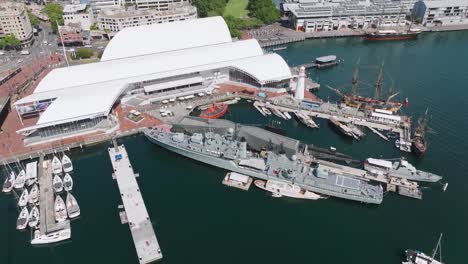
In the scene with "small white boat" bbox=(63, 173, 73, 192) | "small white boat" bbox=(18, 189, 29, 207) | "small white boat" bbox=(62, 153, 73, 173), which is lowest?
"small white boat" bbox=(18, 189, 29, 207)

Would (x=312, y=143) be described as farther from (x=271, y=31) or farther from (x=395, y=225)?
(x=271, y=31)

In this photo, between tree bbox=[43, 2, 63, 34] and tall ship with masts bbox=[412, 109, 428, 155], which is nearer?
tall ship with masts bbox=[412, 109, 428, 155]

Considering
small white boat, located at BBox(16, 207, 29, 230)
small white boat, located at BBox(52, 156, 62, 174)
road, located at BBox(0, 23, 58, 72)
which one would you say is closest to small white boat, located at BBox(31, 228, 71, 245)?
small white boat, located at BBox(16, 207, 29, 230)

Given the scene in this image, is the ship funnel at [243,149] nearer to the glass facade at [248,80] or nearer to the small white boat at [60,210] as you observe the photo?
the glass facade at [248,80]

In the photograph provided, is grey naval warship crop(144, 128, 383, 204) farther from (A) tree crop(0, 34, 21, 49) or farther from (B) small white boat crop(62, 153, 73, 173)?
(A) tree crop(0, 34, 21, 49)

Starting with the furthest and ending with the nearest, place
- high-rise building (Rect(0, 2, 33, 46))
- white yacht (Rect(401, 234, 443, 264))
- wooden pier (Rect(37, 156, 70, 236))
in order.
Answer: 1. high-rise building (Rect(0, 2, 33, 46))
2. wooden pier (Rect(37, 156, 70, 236))
3. white yacht (Rect(401, 234, 443, 264))

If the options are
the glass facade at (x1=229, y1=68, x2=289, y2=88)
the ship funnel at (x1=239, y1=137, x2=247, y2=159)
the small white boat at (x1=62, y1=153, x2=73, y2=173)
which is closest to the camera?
the ship funnel at (x1=239, y1=137, x2=247, y2=159)

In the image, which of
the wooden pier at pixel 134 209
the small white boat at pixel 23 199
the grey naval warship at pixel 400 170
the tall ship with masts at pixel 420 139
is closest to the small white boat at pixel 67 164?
the wooden pier at pixel 134 209

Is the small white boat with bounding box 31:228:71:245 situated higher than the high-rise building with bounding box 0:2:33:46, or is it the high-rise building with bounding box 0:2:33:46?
the high-rise building with bounding box 0:2:33:46
